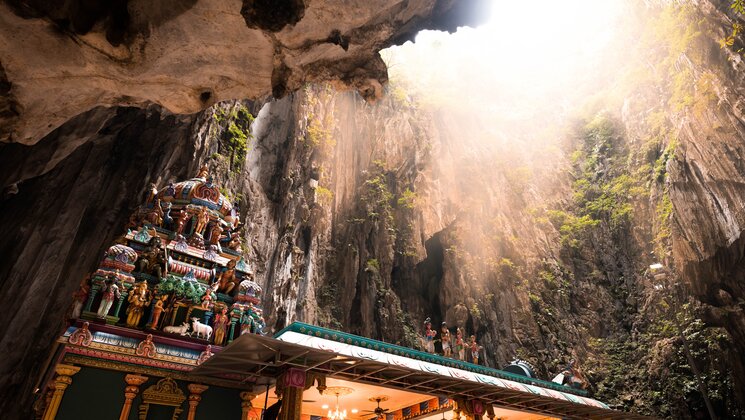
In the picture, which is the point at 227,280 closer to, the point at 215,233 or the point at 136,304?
the point at 215,233

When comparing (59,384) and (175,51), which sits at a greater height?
(175,51)

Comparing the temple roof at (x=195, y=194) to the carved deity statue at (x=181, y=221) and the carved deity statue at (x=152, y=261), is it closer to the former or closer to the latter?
the carved deity statue at (x=181, y=221)

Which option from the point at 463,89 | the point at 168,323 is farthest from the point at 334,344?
the point at 463,89

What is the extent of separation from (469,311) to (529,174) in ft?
46.9

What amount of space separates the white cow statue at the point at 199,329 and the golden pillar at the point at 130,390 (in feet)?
5.18

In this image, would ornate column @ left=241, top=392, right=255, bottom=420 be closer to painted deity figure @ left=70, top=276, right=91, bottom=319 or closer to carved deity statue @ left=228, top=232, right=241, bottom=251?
painted deity figure @ left=70, top=276, right=91, bottom=319

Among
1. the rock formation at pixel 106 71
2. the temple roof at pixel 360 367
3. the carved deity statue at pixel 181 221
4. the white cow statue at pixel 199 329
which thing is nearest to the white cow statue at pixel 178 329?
the white cow statue at pixel 199 329

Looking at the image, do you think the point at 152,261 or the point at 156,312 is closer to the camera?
the point at 156,312

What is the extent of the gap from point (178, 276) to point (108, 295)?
1773mm

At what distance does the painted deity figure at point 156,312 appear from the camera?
10281mm

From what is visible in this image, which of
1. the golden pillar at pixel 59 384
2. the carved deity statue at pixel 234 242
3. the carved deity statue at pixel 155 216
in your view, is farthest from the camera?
the carved deity statue at pixel 234 242

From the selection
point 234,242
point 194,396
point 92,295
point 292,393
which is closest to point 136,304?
point 92,295

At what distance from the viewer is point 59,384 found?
27.9 feet

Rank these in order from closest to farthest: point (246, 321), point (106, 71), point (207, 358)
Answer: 1. point (106, 71)
2. point (207, 358)
3. point (246, 321)
